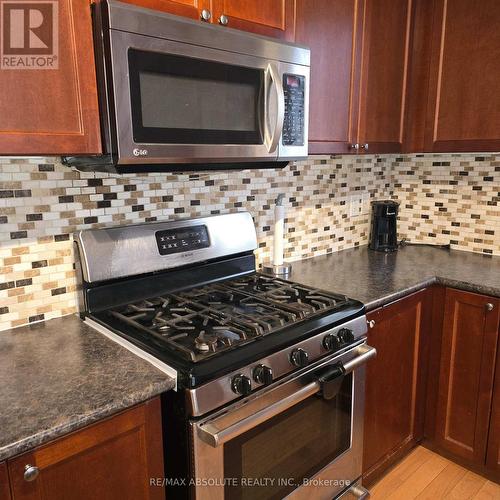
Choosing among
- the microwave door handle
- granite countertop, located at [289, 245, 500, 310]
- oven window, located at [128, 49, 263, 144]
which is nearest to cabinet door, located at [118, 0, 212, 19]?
oven window, located at [128, 49, 263, 144]

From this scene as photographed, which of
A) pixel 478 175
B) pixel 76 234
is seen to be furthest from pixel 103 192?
pixel 478 175

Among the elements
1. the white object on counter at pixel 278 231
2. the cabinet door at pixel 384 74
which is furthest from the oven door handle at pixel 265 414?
the cabinet door at pixel 384 74

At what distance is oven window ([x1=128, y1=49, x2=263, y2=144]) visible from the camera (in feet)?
3.70

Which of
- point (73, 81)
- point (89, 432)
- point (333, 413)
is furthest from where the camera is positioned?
point (333, 413)

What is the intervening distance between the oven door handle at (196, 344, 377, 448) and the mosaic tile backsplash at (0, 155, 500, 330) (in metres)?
0.67

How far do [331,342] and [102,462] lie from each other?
719 mm

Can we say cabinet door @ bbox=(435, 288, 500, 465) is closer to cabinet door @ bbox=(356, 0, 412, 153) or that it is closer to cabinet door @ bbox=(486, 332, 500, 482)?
cabinet door @ bbox=(486, 332, 500, 482)

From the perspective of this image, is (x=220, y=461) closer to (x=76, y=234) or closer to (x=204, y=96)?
(x=76, y=234)

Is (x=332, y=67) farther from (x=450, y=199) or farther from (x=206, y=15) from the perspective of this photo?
(x=450, y=199)

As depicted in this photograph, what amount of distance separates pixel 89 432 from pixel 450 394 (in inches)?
62.6

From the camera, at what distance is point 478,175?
2221mm

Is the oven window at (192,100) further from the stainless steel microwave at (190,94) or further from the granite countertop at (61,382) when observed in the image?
the granite countertop at (61,382)

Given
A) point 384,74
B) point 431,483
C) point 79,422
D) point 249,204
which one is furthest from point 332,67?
point 431,483

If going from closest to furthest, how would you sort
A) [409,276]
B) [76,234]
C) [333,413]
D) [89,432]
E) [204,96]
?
[89,432] → [204,96] → [76,234] → [333,413] → [409,276]
